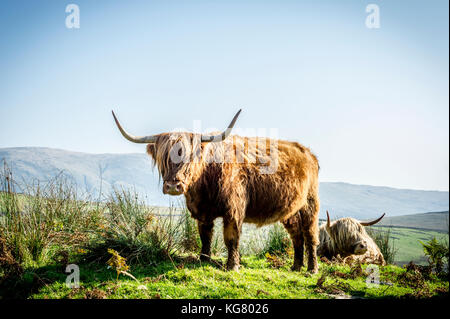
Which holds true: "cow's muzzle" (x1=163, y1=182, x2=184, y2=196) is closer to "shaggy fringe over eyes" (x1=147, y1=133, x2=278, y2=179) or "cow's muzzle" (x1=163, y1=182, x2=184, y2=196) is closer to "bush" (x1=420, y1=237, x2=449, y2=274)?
"shaggy fringe over eyes" (x1=147, y1=133, x2=278, y2=179)

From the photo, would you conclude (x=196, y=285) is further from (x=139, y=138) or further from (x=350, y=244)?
(x=350, y=244)

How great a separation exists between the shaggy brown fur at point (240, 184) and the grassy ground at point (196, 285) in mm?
486

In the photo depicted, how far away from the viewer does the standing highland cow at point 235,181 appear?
12.5 ft

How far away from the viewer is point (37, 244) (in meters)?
3.84

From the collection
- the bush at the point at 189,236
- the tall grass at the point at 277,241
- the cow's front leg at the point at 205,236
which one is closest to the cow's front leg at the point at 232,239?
the cow's front leg at the point at 205,236

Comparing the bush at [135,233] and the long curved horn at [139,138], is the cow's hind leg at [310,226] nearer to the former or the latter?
the bush at [135,233]

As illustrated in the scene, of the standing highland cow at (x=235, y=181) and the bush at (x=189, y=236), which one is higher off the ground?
the standing highland cow at (x=235, y=181)

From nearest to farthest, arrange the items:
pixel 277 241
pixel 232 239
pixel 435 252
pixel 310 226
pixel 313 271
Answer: pixel 232 239
pixel 313 271
pixel 310 226
pixel 435 252
pixel 277 241

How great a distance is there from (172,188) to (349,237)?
503cm

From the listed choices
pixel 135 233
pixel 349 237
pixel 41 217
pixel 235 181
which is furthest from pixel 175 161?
pixel 349 237

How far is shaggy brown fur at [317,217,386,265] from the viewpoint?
6504mm

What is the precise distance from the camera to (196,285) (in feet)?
11.1

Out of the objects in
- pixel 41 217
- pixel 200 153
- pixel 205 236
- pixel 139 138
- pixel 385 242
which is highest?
pixel 139 138
